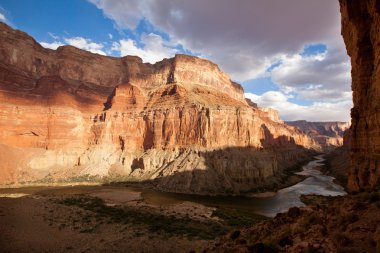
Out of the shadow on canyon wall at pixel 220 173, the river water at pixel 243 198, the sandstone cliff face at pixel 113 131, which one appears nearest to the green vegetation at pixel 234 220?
the river water at pixel 243 198

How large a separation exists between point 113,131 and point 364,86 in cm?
8715

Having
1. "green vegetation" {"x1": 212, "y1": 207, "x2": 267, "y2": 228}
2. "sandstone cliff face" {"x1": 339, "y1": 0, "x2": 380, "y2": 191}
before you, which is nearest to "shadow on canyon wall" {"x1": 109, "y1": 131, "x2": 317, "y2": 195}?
"green vegetation" {"x1": 212, "y1": 207, "x2": 267, "y2": 228}

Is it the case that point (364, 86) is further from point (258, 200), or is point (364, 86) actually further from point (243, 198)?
point (243, 198)

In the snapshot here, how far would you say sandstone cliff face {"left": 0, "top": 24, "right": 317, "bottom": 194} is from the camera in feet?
240

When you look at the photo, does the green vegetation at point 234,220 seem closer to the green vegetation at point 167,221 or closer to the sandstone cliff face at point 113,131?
the green vegetation at point 167,221

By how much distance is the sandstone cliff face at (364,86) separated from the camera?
17.8 m

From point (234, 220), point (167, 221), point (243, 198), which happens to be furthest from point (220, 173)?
point (167, 221)

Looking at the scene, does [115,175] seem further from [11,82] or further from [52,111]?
[11,82]

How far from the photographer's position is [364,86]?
19797mm

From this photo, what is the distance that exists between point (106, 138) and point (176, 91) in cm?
2872

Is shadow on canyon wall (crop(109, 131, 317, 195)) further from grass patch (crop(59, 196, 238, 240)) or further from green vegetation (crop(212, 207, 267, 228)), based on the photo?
grass patch (crop(59, 196, 238, 240))

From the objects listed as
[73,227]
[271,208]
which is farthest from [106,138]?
[73,227]

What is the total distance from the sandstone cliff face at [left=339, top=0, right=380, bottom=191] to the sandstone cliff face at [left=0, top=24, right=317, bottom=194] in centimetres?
4658

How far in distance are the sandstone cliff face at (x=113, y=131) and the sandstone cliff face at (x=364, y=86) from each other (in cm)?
4658
